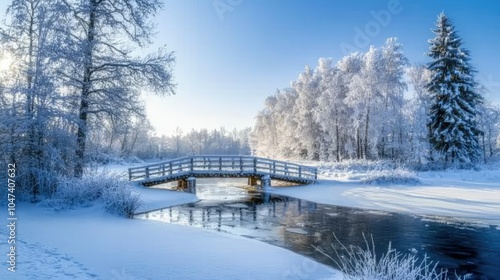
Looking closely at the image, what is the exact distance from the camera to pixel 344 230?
482 inches

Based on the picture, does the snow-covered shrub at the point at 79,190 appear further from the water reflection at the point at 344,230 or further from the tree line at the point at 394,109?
the tree line at the point at 394,109

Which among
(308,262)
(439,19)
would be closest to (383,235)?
(308,262)

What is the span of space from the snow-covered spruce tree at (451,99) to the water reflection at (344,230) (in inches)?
707

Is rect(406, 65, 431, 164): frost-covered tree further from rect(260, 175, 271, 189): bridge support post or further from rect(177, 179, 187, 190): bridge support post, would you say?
rect(177, 179, 187, 190): bridge support post

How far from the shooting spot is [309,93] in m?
46.8

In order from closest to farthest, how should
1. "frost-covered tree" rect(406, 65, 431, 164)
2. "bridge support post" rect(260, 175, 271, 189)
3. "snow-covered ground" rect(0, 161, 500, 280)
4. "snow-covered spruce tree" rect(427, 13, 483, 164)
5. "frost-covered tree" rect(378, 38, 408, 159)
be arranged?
"snow-covered ground" rect(0, 161, 500, 280), "bridge support post" rect(260, 175, 271, 189), "snow-covered spruce tree" rect(427, 13, 483, 164), "frost-covered tree" rect(378, 38, 408, 159), "frost-covered tree" rect(406, 65, 431, 164)

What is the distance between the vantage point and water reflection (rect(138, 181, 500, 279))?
920 centimetres

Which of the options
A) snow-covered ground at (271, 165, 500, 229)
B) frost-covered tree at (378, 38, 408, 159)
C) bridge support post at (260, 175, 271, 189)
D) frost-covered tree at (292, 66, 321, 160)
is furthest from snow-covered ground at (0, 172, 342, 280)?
frost-covered tree at (292, 66, 321, 160)

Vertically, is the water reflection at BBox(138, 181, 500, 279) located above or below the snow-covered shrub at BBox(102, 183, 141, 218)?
below

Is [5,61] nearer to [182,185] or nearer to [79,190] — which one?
[79,190]

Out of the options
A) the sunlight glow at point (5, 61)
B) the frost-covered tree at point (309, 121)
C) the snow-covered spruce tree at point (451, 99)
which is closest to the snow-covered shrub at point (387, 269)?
the sunlight glow at point (5, 61)

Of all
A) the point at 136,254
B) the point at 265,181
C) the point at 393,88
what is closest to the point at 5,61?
the point at 136,254

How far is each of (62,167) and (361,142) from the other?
112 ft

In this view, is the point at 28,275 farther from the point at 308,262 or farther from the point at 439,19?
the point at 439,19
